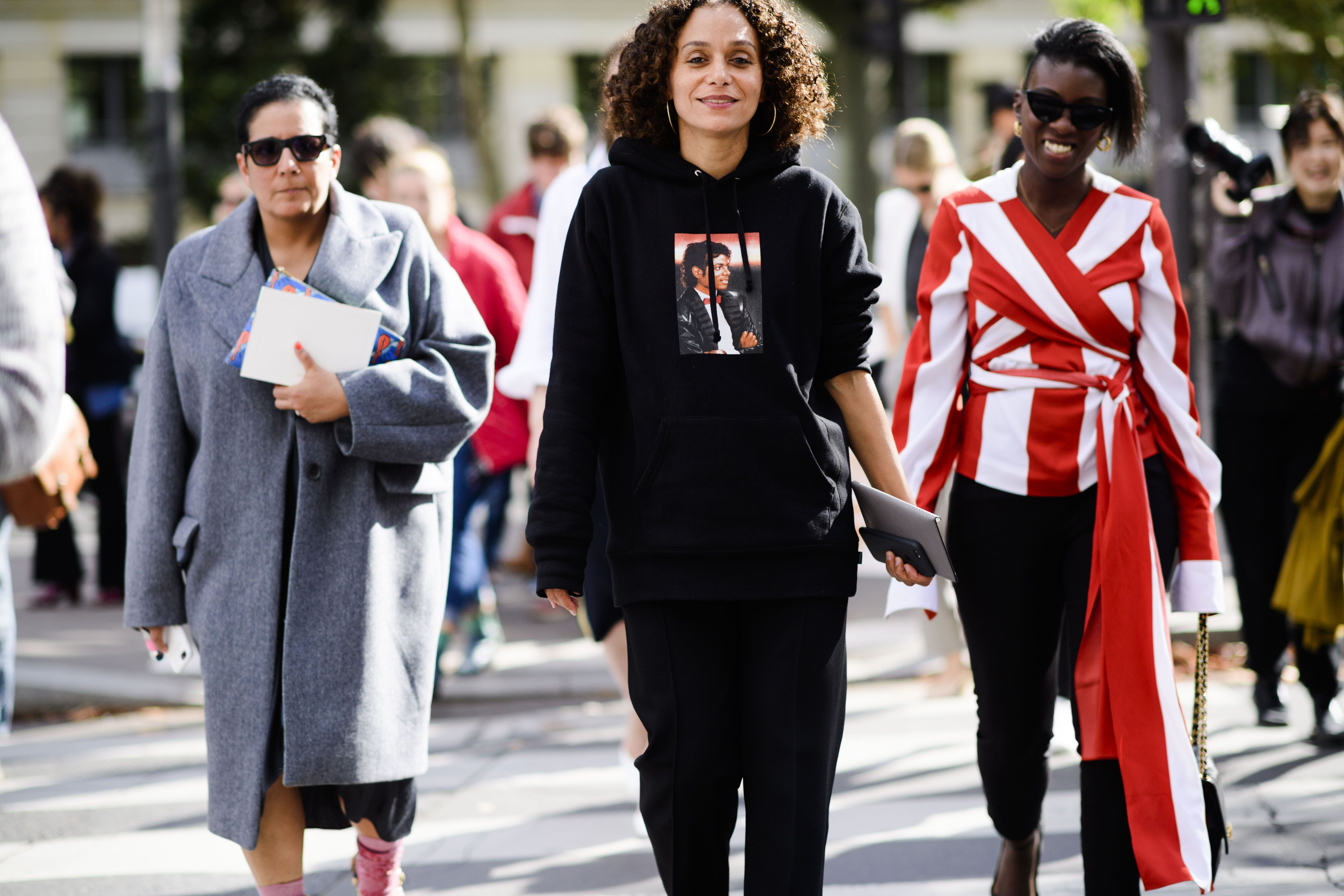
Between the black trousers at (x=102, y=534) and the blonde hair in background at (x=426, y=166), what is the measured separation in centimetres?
347

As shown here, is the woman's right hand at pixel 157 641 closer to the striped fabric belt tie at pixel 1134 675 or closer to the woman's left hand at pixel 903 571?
the woman's left hand at pixel 903 571

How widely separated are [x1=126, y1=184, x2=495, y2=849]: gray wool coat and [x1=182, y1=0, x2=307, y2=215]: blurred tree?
71.9ft

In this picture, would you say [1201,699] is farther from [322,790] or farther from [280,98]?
[280,98]

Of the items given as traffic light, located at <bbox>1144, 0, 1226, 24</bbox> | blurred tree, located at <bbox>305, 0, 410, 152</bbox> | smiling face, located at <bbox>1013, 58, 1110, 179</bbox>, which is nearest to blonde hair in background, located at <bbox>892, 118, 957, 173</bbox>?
traffic light, located at <bbox>1144, 0, 1226, 24</bbox>

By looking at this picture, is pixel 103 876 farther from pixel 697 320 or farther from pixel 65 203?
pixel 65 203

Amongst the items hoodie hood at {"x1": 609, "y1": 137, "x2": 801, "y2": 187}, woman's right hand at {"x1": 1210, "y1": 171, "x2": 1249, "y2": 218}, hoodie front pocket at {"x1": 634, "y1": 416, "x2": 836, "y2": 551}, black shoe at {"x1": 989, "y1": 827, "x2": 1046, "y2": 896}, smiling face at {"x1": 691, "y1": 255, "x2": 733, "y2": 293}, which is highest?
woman's right hand at {"x1": 1210, "y1": 171, "x2": 1249, "y2": 218}

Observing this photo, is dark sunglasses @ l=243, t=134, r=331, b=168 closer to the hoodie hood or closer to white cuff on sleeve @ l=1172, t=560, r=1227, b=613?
the hoodie hood

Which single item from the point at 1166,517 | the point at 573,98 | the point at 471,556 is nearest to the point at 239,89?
the point at 573,98

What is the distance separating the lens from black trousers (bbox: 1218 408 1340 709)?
562 cm

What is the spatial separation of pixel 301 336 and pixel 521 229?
4336mm

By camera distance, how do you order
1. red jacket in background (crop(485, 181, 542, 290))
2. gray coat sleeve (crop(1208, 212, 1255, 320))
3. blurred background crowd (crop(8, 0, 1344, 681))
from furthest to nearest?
red jacket in background (crop(485, 181, 542, 290)) → blurred background crowd (crop(8, 0, 1344, 681)) → gray coat sleeve (crop(1208, 212, 1255, 320))

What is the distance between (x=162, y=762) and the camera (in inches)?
229

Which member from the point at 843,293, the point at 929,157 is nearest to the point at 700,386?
the point at 843,293

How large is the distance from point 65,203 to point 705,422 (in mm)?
6482
